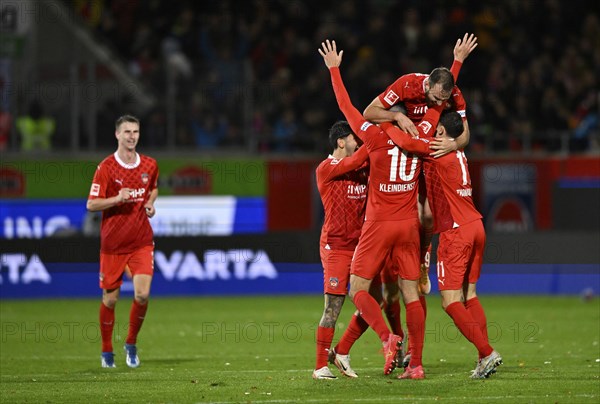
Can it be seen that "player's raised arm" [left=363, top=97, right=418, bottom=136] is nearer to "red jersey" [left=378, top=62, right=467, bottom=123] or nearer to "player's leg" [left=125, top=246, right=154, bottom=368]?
"red jersey" [left=378, top=62, right=467, bottom=123]

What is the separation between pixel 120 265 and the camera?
1277 centimetres

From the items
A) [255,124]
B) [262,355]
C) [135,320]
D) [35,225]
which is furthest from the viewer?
[255,124]

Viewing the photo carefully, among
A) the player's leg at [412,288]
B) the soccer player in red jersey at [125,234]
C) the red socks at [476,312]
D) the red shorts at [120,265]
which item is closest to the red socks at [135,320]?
the soccer player in red jersey at [125,234]

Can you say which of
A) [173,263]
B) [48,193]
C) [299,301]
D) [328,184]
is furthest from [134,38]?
[328,184]

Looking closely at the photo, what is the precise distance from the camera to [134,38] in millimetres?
25641

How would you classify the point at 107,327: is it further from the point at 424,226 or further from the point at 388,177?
the point at 388,177

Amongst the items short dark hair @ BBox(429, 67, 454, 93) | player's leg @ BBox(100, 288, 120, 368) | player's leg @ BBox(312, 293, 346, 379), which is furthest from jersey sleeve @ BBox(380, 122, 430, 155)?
player's leg @ BBox(100, 288, 120, 368)

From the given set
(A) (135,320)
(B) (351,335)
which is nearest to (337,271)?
(B) (351,335)

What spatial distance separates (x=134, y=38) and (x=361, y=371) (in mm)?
15794

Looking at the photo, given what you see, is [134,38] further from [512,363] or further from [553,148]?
[512,363]

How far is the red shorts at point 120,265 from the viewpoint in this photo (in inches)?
500

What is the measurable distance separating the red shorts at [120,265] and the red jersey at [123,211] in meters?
0.06

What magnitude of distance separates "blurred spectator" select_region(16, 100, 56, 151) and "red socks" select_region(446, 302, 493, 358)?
551 inches

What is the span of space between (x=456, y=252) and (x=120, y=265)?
4095 millimetres
